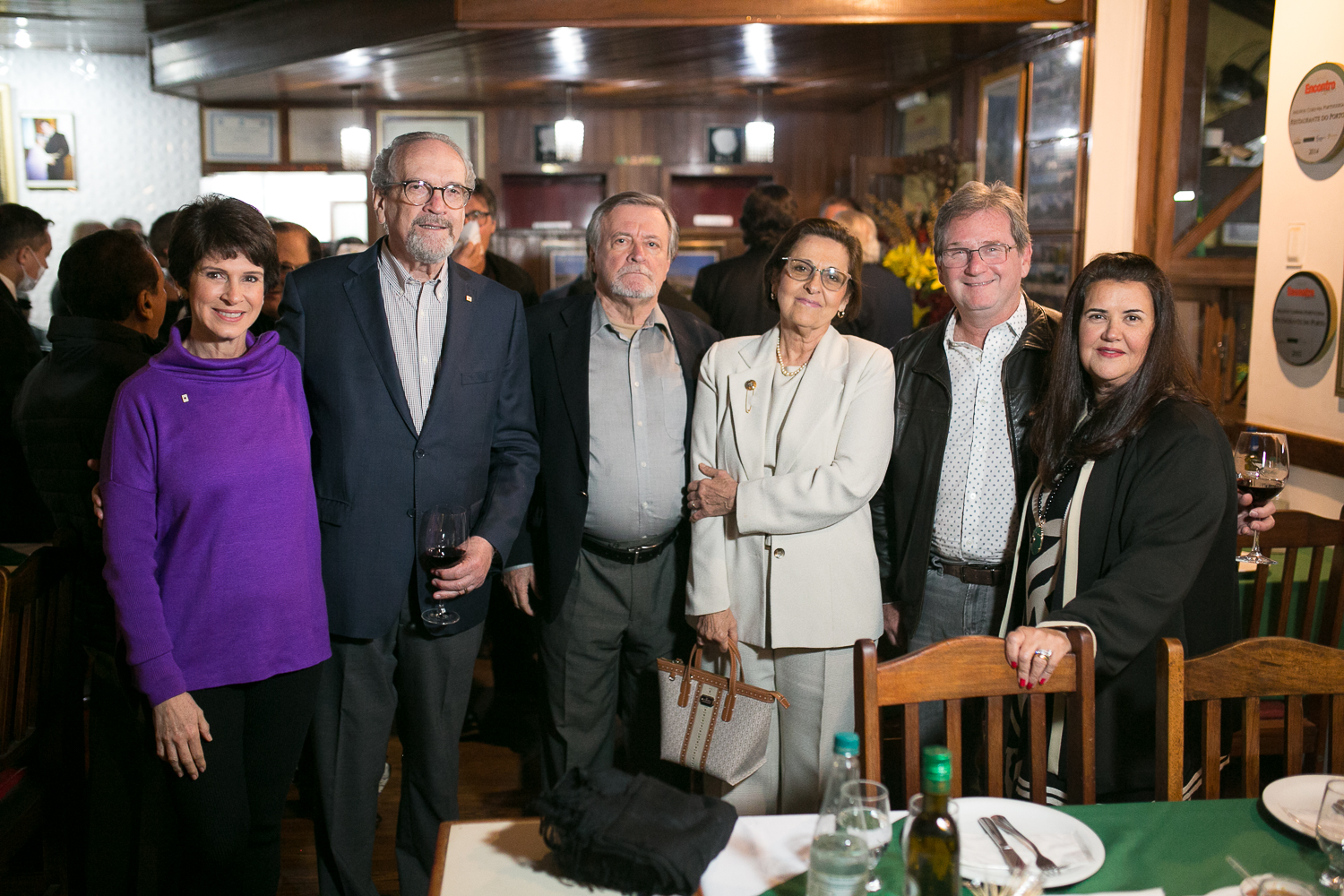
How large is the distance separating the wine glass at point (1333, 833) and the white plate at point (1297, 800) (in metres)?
0.12

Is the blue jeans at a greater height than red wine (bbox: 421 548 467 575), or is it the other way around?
red wine (bbox: 421 548 467 575)

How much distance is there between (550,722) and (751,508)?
0.82 metres

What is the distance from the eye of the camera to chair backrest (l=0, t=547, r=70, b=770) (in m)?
2.13

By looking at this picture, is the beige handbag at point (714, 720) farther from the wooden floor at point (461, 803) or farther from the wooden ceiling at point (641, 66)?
the wooden ceiling at point (641, 66)

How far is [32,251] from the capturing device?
4250mm

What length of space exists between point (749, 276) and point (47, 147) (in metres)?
6.07

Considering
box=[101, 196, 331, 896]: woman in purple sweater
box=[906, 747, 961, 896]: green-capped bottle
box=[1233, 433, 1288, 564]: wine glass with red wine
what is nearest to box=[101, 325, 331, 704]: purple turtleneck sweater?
box=[101, 196, 331, 896]: woman in purple sweater

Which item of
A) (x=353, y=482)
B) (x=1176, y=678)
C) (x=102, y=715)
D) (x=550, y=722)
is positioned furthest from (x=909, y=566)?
(x=102, y=715)

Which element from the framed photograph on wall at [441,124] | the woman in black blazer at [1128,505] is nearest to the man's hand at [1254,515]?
the woman in black blazer at [1128,505]

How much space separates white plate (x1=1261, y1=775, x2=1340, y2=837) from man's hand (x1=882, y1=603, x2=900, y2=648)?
1.04 m

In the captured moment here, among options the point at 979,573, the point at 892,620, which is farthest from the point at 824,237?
the point at 892,620

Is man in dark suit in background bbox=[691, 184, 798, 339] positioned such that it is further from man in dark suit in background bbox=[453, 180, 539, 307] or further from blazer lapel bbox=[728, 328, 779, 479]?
blazer lapel bbox=[728, 328, 779, 479]

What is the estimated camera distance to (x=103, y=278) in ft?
8.41

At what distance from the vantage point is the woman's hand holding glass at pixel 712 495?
2363 mm
